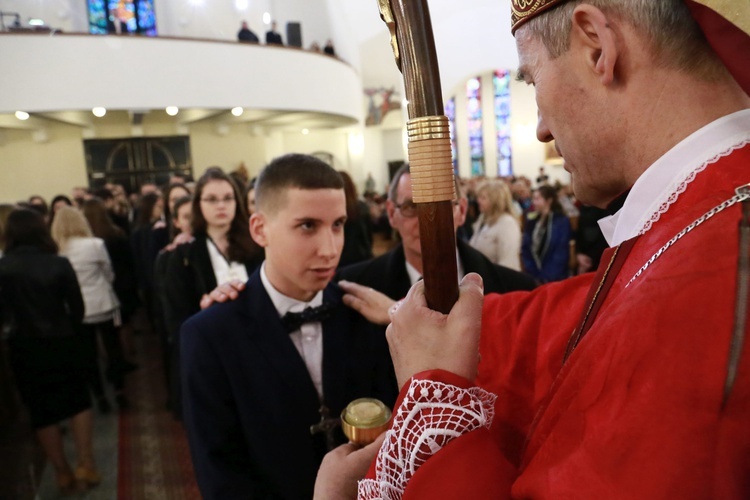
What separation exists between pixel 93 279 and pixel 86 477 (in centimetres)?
171

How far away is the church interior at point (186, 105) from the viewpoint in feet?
13.6

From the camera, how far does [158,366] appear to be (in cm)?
544

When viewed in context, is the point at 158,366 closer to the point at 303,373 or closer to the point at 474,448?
the point at 303,373

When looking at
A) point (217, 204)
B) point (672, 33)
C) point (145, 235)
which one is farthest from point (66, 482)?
point (672, 33)

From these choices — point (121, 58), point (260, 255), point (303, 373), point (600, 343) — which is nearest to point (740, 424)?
point (600, 343)

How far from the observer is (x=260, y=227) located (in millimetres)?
1795

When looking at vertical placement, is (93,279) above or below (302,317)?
below

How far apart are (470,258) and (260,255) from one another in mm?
1612

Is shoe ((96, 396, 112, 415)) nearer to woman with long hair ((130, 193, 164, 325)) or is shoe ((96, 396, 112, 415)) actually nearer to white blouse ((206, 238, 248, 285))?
woman with long hair ((130, 193, 164, 325))

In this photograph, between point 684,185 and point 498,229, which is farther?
point 498,229

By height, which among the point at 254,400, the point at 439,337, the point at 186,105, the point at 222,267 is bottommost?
the point at 254,400

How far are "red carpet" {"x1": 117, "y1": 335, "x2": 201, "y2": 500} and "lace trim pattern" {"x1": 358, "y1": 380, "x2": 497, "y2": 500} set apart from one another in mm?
2995

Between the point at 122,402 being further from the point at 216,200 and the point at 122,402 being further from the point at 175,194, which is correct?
the point at 216,200

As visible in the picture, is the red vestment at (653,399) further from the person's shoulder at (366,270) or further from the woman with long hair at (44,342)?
the woman with long hair at (44,342)
